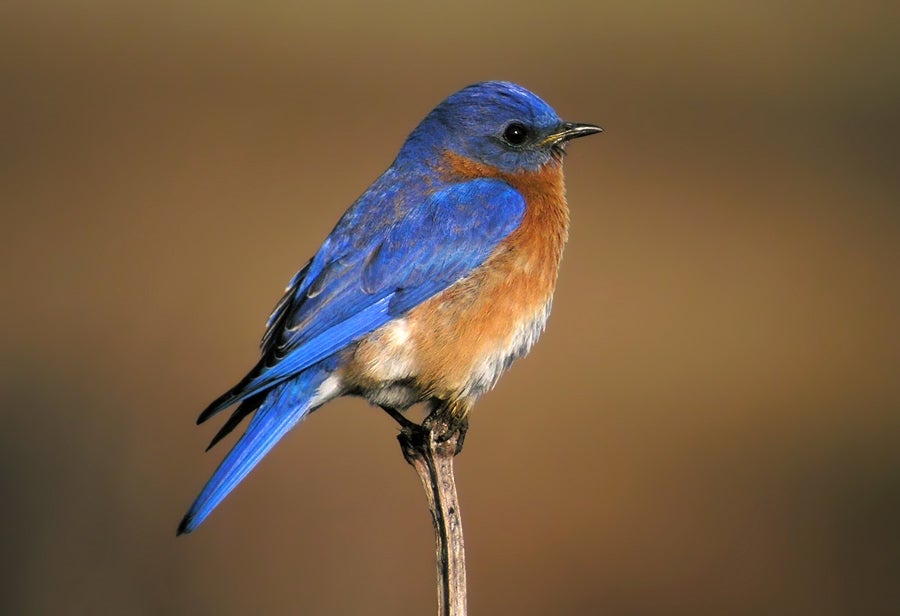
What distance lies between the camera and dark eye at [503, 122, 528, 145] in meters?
4.28

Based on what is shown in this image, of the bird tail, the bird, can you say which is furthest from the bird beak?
the bird tail

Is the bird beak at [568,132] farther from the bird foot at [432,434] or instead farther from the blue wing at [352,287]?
the bird foot at [432,434]

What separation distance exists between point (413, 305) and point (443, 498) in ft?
2.27

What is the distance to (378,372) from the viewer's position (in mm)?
3773

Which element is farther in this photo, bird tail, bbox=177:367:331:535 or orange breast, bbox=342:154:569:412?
orange breast, bbox=342:154:569:412

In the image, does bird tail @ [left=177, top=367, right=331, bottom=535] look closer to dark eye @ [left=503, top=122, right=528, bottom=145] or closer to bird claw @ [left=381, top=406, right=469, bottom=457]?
bird claw @ [left=381, top=406, right=469, bottom=457]

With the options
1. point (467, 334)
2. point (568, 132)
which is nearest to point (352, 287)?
point (467, 334)

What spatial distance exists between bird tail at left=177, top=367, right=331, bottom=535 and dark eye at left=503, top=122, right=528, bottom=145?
1128mm

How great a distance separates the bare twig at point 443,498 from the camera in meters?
3.25

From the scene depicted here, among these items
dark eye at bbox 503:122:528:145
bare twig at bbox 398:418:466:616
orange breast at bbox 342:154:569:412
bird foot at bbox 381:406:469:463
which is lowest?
bare twig at bbox 398:418:466:616

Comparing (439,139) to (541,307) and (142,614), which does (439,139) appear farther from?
(142,614)

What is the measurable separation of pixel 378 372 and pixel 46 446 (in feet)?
10.8

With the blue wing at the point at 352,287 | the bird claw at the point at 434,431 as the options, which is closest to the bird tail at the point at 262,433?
the blue wing at the point at 352,287

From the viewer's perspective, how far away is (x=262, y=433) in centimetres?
359
